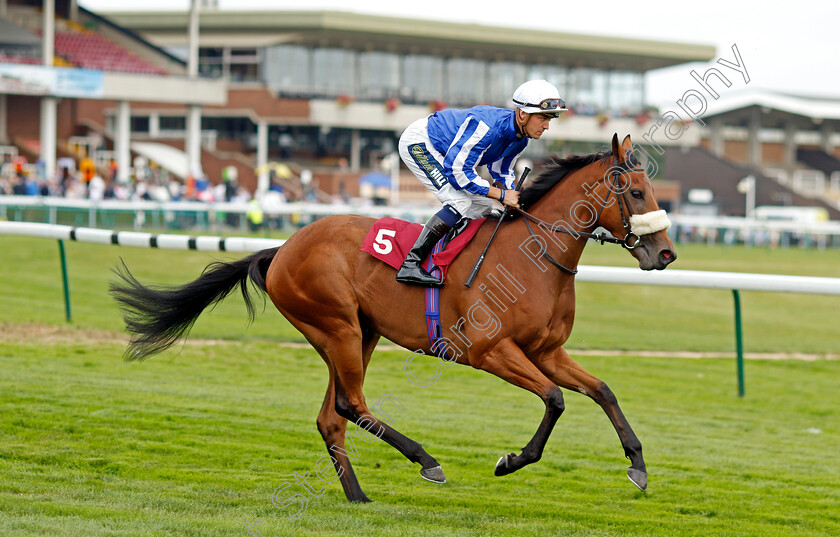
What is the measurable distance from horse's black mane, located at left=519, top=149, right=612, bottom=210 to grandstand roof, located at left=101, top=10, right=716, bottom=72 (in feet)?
116

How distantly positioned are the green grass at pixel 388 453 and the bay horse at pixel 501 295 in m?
0.44

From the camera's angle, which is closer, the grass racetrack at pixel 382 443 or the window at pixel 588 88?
the grass racetrack at pixel 382 443

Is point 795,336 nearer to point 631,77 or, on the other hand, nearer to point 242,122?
point 242,122

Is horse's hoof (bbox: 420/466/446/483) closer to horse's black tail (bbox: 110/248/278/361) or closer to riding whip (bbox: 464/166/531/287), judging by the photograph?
riding whip (bbox: 464/166/531/287)

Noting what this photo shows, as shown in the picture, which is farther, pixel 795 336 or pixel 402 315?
pixel 795 336

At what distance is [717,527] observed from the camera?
14.4 ft

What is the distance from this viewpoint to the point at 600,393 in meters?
4.43

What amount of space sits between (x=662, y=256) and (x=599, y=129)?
→ 39.3 m

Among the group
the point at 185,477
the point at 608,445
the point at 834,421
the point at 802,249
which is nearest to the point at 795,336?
the point at 834,421

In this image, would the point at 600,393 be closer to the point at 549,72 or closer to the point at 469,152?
the point at 469,152

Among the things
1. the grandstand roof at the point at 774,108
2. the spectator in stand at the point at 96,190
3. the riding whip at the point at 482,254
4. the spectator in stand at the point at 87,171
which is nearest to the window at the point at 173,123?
the spectator in stand at the point at 87,171

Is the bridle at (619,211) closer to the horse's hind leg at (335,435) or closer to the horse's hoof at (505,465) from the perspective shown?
the horse's hoof at (505,465)

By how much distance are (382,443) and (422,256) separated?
173 centimetres

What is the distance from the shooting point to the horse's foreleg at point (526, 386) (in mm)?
4289
